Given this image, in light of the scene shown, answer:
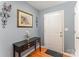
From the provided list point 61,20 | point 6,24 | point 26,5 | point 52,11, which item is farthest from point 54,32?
point 6,24

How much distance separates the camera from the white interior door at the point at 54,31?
123 cm

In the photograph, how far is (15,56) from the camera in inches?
44.6

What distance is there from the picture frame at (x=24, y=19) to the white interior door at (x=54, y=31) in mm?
222

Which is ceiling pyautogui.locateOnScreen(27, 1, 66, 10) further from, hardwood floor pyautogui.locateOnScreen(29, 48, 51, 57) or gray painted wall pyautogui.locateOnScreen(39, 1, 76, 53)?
hardwood floor pyautogui.locateOnScreen(29, 48, 51, 57)

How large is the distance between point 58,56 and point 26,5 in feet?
2.74

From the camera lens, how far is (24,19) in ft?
3.94

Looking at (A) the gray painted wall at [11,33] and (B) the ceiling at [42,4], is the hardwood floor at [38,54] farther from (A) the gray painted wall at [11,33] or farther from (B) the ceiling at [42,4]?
(B) the ceiling at [42,4]

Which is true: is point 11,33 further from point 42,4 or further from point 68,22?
point 68,22

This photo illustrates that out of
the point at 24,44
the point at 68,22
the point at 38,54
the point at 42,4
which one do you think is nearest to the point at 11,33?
the point at 24,44

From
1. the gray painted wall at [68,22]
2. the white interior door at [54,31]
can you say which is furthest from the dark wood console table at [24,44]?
the gray painted wall at [68,22]

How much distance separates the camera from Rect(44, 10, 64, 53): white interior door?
1.23 meters

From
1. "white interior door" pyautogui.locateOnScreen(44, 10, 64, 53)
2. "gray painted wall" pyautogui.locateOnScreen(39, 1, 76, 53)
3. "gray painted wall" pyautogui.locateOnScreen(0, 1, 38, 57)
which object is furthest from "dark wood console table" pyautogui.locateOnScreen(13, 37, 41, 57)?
"gray painted wall" pyautogui.locateOnScreen(39, 1, 76, 53)

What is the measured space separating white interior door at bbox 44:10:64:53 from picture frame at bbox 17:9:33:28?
222mm

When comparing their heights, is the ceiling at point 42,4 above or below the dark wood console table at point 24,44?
above
